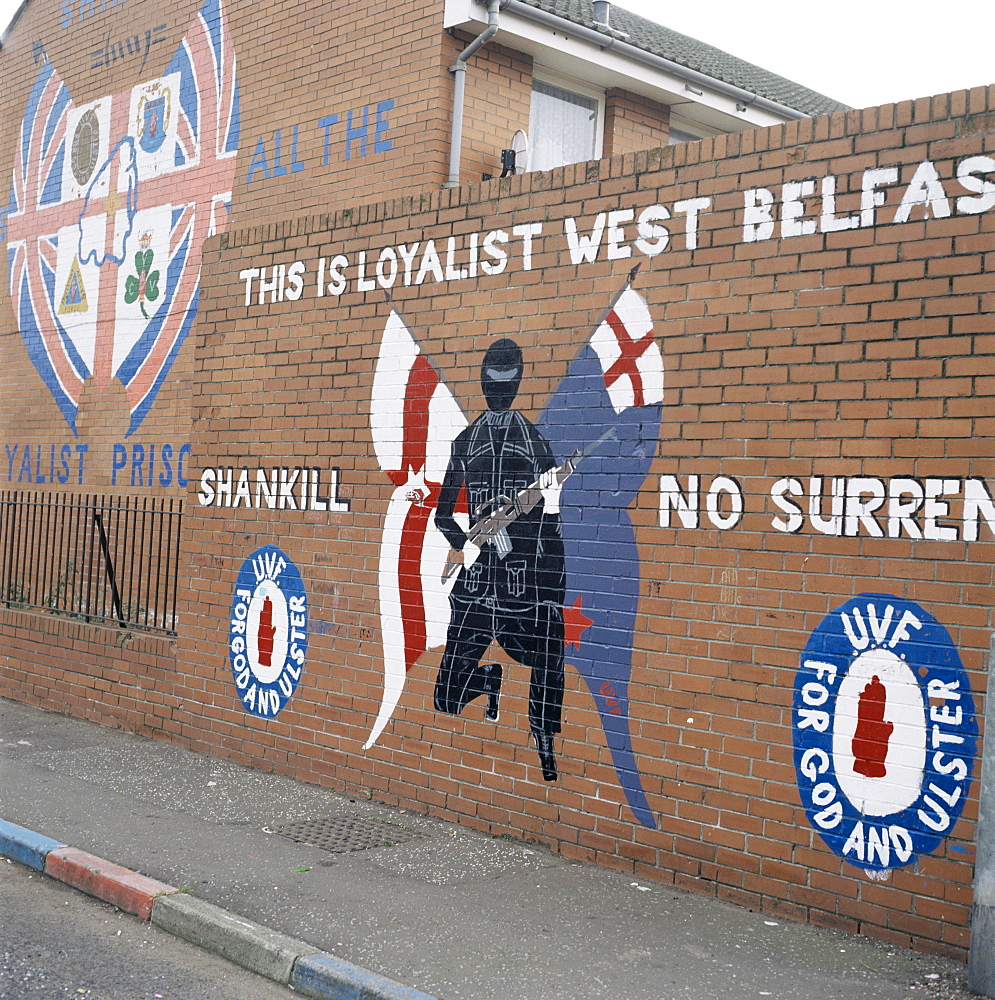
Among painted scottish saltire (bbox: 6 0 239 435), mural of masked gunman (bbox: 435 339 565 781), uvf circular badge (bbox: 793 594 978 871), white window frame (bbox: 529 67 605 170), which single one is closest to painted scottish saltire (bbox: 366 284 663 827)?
mural of masked gunman (bbox: 435 339 565 781)

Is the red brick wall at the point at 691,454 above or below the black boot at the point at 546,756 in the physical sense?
A: above

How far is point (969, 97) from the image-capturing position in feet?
15.6

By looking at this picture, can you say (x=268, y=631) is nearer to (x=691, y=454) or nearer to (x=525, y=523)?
(x=525, y=523)

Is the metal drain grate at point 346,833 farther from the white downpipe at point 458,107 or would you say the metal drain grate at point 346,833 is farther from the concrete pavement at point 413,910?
the white downpipe at point 458,107

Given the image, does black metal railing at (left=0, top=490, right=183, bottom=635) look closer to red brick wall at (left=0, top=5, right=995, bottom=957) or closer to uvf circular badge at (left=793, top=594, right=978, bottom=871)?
red brick wall at (left=0, top=5, right=995, bottom=957)

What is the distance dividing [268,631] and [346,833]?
6.44ft

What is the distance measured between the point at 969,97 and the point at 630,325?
1.95m

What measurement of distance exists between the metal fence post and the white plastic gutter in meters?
7.71

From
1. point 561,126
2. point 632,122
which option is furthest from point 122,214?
point 632,122

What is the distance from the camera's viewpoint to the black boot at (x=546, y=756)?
6164 millimetres

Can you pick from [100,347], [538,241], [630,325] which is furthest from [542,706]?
[100,347]

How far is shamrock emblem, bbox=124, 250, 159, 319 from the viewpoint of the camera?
41.4 feet

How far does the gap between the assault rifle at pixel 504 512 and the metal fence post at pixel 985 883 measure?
2.56 meters

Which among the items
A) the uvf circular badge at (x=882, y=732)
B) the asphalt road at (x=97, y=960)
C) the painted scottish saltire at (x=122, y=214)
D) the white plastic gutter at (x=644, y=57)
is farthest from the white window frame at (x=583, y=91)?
the asphalt road at (x=97, y=960)
